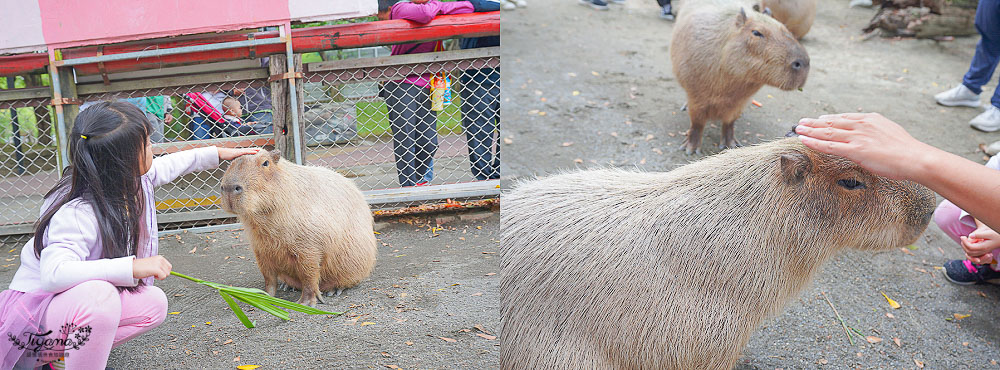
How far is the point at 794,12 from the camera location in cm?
803

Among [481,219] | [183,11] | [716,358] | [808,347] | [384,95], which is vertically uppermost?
[183,11]

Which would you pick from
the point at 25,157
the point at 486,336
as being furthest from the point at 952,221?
the point at 25,157

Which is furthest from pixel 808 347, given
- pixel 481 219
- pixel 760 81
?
pixel 760 81

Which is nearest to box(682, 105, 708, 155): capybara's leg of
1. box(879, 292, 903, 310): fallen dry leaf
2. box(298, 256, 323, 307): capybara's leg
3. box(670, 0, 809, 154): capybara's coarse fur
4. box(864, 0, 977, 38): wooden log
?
box(670, 0, 809, 154): capybara's coarse fur

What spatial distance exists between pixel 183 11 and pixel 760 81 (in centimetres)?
432

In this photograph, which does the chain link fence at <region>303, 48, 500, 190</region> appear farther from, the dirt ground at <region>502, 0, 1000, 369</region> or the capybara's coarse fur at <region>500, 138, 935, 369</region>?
the dirt ground at <region>502, 0, 1000, 369</region>

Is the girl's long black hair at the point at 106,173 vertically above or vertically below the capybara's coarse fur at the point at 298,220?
above

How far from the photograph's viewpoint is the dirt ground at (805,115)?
9.50ft

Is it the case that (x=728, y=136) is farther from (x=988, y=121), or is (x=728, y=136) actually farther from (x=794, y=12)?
(x=794, y=12)

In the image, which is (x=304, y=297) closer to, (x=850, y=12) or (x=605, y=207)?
(x=605, y=207)

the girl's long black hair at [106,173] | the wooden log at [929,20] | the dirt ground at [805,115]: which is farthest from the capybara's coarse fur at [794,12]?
the girl's long black hair at [106,173]

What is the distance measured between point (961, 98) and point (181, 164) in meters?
6.91

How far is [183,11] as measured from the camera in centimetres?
129

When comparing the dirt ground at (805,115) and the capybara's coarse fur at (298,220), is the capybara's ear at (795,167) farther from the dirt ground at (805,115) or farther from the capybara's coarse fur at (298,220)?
the capybara's coarse fur at (298,220)
